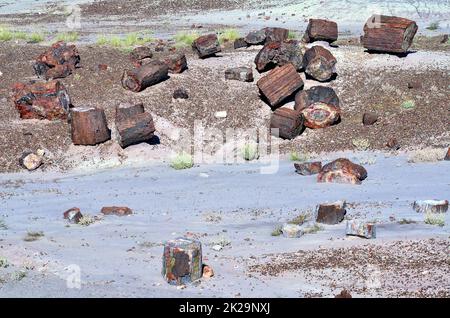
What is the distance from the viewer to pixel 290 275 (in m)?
8.34

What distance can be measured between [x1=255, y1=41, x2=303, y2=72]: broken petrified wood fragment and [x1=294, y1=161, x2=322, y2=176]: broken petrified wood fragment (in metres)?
4.98

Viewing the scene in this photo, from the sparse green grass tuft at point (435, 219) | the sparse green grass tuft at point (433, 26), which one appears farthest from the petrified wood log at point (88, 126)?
the sparse green grass tuft at point (433, 26)

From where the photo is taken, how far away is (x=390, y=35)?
1830 centimetres

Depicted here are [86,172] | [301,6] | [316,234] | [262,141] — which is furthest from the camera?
[301,6]

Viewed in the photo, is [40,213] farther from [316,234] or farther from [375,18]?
[375,18]

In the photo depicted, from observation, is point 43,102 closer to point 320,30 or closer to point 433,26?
point 320,30

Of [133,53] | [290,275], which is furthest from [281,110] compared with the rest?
[290,275]

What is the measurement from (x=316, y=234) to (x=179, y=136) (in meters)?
6.38

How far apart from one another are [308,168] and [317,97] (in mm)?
3583

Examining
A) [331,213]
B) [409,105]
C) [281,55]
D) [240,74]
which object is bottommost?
[409,105]

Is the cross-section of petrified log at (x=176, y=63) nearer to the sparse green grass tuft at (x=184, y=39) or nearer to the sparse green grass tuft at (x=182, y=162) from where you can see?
the sparse green grass tuft at (x=182, y=162)

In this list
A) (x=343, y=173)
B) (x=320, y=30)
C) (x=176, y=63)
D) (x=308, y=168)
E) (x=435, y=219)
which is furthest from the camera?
(x=320, y=30)

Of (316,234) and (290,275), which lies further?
(316,234)

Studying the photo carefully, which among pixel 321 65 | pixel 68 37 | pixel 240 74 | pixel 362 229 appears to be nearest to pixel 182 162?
pixel 240 74
